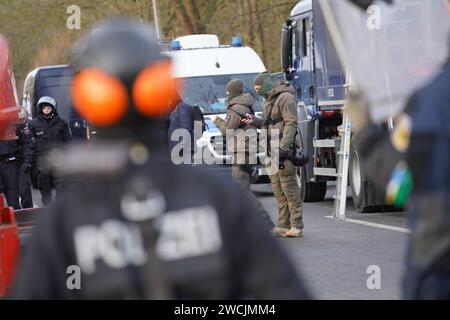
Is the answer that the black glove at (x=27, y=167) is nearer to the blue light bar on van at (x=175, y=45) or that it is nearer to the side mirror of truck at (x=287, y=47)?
the side mirror of truck at (x=287, y=47)

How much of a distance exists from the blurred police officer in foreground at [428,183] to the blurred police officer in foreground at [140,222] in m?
0.72

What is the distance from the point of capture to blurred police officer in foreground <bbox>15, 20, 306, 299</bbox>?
2.88 m

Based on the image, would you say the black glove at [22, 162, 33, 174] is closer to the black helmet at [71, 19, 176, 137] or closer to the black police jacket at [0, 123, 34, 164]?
the black police jacket at [0, 123, 34, 164]

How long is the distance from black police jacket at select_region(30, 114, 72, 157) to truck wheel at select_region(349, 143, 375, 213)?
3590mm

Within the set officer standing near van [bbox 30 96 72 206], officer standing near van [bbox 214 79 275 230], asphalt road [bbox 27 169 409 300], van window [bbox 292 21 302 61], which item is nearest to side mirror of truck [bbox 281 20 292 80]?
van window [bbox 292 21 302 61]

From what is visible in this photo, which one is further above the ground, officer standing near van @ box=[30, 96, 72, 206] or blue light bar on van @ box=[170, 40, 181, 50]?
blue light bar on van @ box=[170, 40, 181, 50]

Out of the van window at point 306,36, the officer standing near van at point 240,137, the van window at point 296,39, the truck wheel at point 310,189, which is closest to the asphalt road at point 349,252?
the officer standing near van at point 240,137

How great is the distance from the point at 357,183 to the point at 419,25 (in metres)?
10.8

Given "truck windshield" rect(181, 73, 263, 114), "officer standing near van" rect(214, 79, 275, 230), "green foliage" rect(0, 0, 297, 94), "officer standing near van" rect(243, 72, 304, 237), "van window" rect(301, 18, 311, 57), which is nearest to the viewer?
"officer standing near van" rect(214, 79, 275, 230)

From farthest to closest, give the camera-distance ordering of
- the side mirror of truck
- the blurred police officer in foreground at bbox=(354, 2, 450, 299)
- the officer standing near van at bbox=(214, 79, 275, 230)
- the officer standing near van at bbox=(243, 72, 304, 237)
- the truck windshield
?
the truck windshield
the side mirror of truck
the officer standing near van at bbox=(243, 72, 304, 237)
the officer standing near van at bbox=(214, 79, 275, 230)
the blurred police officer in foreground at bbox=(354, 2, 450, 299)

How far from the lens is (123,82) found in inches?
114

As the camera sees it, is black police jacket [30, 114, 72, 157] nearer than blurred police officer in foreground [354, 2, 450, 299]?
No

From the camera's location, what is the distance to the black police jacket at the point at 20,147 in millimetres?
15250

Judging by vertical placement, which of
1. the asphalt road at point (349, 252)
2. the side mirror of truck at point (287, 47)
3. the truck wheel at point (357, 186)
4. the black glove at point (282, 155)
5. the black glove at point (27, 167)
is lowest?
the asphalt road at point (349, 252)
